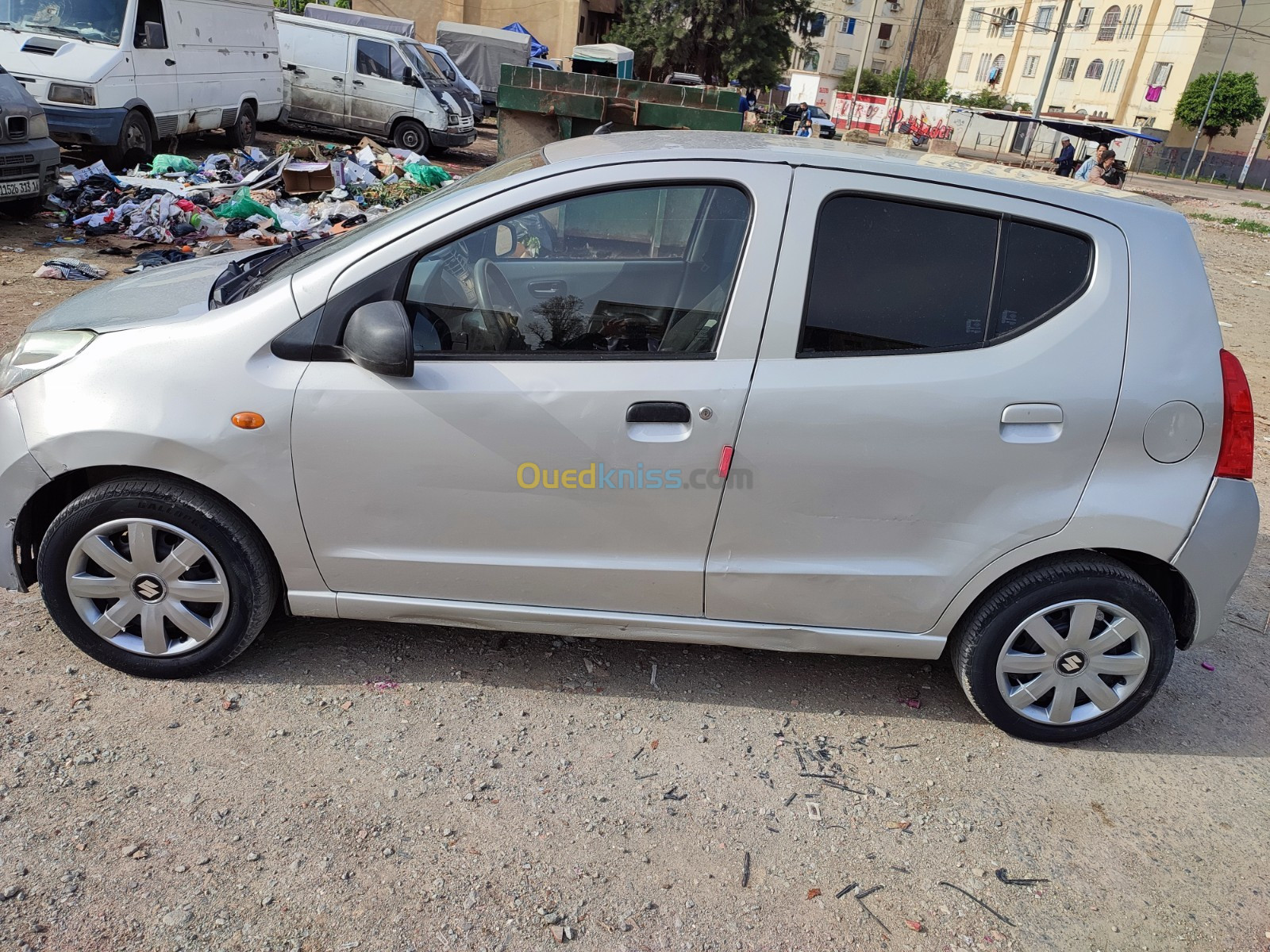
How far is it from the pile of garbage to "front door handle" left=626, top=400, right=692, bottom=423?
652cm

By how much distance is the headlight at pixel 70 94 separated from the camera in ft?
34.8

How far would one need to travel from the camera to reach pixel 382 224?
3062 millimetres

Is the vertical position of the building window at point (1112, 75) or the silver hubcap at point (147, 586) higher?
the building window at point (1112, 75)

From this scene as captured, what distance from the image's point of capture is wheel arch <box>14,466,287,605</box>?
117 inches

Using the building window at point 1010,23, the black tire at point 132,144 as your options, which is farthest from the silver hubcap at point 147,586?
the building window at point 1010,23

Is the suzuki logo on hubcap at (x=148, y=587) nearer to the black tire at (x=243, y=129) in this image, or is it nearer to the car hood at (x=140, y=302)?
the car hood at (x=140, y=302)

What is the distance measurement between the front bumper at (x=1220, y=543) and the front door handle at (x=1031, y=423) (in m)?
0.56

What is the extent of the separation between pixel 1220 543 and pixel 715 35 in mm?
43328

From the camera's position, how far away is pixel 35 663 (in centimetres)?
319

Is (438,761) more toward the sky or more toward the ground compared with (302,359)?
more toward the ground

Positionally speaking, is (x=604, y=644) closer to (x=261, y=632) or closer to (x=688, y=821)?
(x=688, y=821)

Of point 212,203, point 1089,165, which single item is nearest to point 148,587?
point 212,203

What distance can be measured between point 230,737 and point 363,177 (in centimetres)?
1125

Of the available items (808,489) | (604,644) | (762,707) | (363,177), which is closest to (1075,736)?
(762,707)
